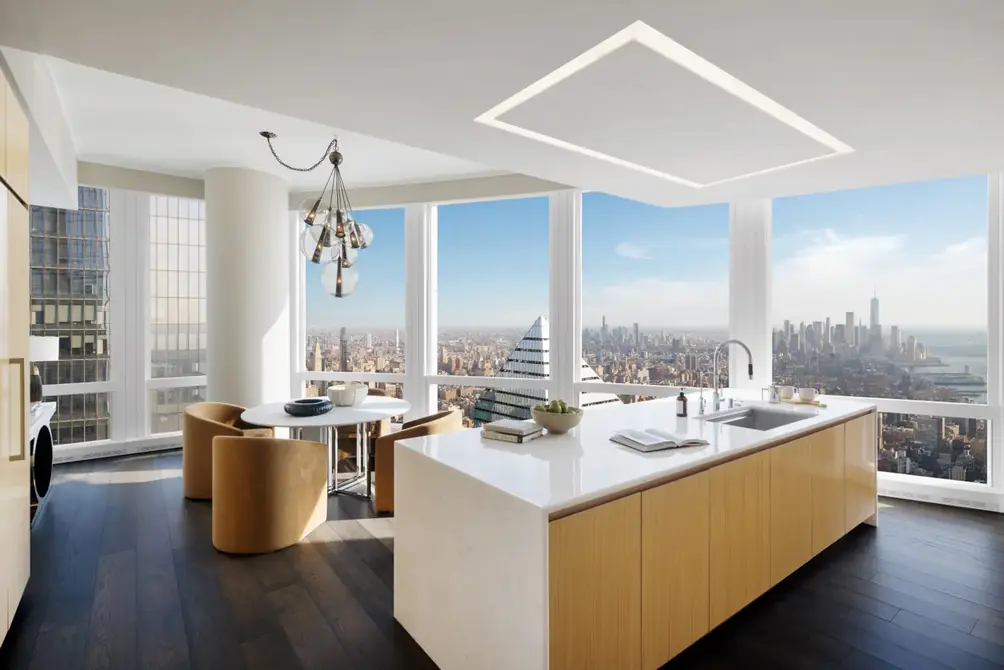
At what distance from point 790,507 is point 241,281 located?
455cm

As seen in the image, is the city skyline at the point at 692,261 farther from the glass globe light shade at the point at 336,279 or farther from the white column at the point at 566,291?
the glass globe light shade at the point at 336,279

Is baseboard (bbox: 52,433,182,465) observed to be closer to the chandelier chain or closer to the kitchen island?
the chandelier chain

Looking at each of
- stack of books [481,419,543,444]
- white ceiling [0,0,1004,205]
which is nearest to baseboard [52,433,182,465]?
white ceiling [0,0,1004,205]

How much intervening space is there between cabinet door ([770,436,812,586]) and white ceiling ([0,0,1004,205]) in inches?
60.1

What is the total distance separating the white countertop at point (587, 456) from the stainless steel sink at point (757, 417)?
0.82 ft

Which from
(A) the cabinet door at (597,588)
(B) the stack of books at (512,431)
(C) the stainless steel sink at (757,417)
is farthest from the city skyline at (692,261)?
(A) the cabinet door at (597,588)

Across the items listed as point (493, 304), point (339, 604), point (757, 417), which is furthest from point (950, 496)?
point (339, 604)

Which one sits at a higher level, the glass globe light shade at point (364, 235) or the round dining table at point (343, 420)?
the glass globe light shade at point (364, 235)

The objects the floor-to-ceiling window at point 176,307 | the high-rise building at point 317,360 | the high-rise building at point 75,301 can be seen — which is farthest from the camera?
the high-rise building at point 317,360

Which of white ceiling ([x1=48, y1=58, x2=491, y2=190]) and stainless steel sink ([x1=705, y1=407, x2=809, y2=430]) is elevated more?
white ceiling ([x1=48, y1=58, x2=491, y2=190])

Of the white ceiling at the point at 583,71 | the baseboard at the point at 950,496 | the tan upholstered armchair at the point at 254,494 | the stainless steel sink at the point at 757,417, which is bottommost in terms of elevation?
the baseboard at the point at 950,496

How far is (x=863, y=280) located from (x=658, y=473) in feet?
10.3

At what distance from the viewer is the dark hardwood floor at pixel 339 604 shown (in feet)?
6.64

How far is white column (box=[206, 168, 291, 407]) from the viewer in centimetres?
475
